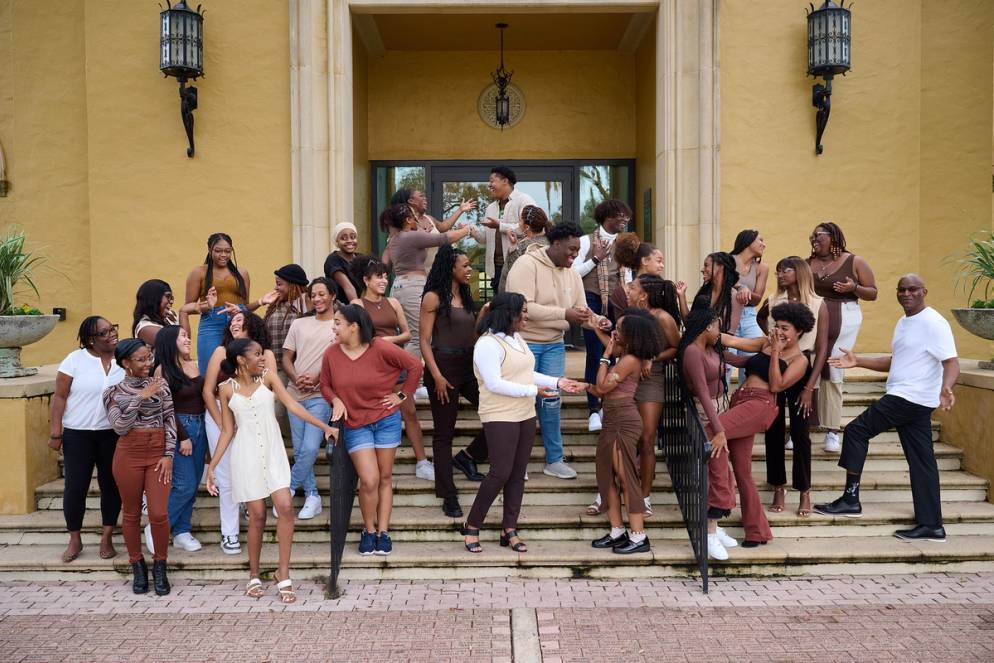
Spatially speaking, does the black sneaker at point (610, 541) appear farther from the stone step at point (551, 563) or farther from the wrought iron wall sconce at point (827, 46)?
the wrought iron wall sconce at point (827, 46)

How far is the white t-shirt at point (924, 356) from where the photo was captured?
6.33 m

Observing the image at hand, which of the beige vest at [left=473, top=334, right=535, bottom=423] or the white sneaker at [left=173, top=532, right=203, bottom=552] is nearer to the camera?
the beige vest at [left=473, top=334, right=535, bottom=423]

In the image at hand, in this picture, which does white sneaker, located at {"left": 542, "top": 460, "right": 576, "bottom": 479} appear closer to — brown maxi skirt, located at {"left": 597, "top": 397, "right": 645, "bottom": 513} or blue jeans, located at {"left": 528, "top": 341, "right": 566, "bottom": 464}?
blue jeans, located at {"left": 528, "top": 341, "right": 566, "bottom": 464}

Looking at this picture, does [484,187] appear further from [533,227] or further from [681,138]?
[533,227]

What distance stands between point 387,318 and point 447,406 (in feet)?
2.75

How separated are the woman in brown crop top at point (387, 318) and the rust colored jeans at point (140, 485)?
5.66 feet

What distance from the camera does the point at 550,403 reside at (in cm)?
Answer: 685

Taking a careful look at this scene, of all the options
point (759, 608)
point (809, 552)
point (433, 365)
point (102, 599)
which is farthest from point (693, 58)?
point (102, 599)

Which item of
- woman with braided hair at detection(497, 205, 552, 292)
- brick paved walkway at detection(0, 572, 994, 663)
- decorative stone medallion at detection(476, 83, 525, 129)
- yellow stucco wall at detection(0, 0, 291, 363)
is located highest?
decorative stone medallion at detection(476, 83, 525, 129)

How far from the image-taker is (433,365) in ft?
21.0

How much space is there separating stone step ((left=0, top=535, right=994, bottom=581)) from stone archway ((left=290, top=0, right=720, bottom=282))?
367 centimetres

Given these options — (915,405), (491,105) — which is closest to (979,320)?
(915,405)

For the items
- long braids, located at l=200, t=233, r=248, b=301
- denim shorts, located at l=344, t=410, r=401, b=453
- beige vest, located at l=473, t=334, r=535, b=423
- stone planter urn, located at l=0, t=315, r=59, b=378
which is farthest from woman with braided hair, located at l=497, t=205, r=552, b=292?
stone planter urn, located at l=0, t=315, r=59, b=378

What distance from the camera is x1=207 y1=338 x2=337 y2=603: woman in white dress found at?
18.4 feet
